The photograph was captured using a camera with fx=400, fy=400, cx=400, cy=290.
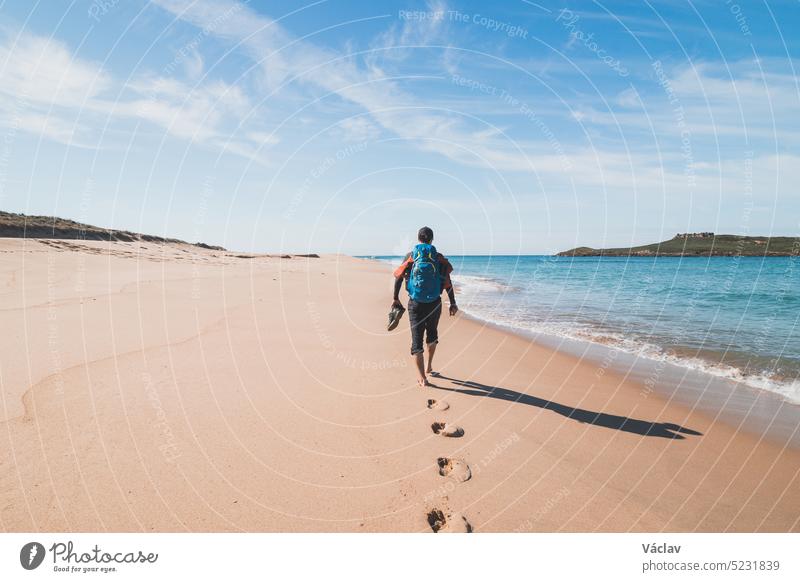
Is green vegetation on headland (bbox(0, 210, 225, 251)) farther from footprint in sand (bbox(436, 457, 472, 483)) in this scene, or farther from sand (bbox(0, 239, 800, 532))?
footprint in sand (bbox(436, 457, 472, 483))

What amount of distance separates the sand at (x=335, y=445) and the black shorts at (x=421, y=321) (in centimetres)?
80

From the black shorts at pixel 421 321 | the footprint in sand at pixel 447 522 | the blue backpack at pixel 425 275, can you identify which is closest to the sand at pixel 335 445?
the footprint in sand at pixel 447 522

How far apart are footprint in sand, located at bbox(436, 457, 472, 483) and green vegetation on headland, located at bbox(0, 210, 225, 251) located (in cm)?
3767

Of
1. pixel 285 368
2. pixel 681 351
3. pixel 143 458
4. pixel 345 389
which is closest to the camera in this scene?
pixel 143 458

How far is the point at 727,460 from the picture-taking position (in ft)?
16.3

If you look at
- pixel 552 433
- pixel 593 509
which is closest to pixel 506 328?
pixel 552 433

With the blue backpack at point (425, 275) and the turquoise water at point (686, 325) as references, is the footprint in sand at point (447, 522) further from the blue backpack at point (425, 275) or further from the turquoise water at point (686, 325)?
the turquoise water at point (686, 325)

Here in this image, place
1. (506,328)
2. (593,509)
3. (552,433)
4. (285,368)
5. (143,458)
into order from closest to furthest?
(593,509)
(143,458)
(552,433)
(285,368)
(506,328)

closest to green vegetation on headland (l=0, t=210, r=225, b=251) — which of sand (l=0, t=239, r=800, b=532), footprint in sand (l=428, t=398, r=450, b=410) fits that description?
sand (l=0, t=239, r=800, b=532)

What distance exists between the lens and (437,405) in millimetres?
6125

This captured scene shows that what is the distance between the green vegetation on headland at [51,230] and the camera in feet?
98.3

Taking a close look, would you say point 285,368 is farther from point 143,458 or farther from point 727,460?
point 727,460
